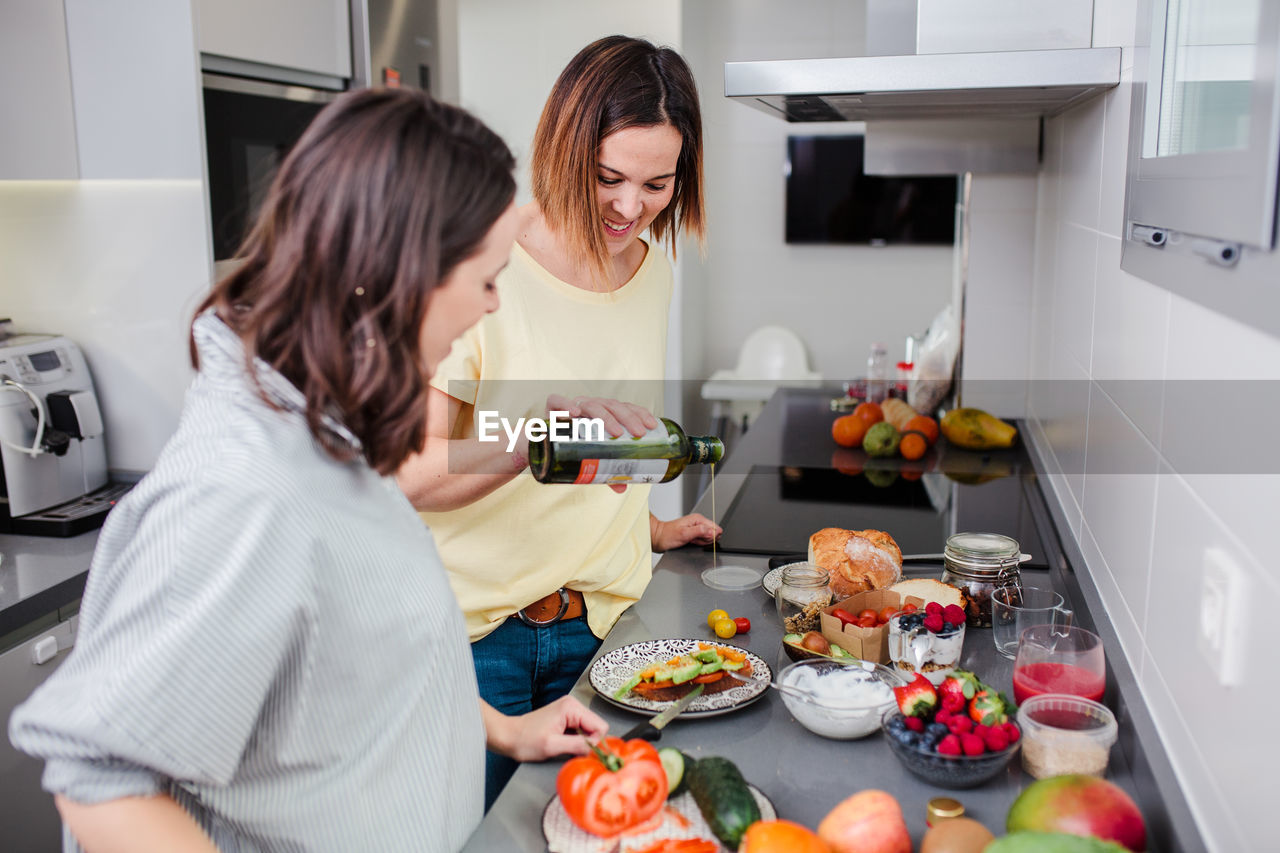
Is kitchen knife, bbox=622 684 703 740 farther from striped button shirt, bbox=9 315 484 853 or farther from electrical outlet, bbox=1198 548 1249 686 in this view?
electrical outlet, bbox=1198 548 1249 686

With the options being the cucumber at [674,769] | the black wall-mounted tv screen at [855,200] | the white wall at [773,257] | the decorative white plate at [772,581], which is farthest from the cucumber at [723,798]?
the black wall-mounted tv screen at [855,200]

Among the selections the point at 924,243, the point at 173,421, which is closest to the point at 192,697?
the point at 173,421

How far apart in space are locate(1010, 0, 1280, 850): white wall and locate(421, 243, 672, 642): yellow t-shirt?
666 millimetres

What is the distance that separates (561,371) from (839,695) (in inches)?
24.1

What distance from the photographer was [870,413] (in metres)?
2.56

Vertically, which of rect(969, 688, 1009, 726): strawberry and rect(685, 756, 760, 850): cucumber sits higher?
rect(969, 688, 1009, 726): strawberry

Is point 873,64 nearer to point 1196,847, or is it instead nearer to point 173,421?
point 1196,847

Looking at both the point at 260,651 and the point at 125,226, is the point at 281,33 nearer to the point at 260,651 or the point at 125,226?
the point at 125,226

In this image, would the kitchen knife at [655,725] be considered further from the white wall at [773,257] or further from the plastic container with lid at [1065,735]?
the white wall at [773,257]

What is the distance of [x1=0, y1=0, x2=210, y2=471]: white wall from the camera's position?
2164 millimetres

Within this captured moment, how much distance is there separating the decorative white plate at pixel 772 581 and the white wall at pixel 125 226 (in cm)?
133

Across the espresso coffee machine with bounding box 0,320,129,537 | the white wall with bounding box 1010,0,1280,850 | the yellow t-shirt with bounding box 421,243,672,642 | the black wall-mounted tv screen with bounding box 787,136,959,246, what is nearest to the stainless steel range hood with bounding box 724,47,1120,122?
the white wall with bounding box 1010,0,1280,850

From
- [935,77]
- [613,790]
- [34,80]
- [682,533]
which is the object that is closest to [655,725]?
[613,790]

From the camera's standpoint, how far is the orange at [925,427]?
2.54 metres
